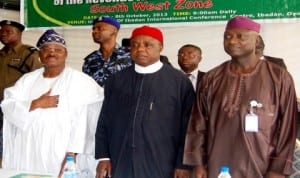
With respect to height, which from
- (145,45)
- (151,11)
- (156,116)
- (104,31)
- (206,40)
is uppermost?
(151,11)

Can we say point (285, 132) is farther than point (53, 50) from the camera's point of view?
No

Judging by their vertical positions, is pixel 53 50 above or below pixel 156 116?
above

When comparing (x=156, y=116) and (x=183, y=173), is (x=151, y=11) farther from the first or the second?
(x=183, y=173)

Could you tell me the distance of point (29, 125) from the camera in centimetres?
304

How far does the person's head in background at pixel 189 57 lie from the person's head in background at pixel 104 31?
4.59ft

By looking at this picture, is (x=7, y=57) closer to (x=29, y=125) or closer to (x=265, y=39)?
(x=29, y=125)

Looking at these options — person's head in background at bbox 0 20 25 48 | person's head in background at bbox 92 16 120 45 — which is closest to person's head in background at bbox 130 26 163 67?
person's head in background at bbox 92 16 120 45

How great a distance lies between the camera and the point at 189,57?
5.07 meters

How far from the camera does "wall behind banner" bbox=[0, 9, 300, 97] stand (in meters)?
4.96

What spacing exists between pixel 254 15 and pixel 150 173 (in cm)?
282

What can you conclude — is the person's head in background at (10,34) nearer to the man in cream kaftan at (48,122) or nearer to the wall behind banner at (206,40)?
the wall behind banner at (206,40)


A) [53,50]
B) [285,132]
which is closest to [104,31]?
[53,50]

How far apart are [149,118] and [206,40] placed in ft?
9.24

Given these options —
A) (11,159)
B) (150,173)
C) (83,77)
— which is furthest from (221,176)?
(11,159)
